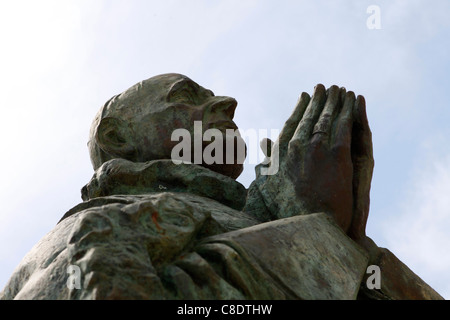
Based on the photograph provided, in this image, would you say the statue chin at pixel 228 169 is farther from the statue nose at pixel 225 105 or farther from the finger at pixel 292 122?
the finger at pixel 292 122

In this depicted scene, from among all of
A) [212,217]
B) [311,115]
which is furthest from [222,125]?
[212,217]

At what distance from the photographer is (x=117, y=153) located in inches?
294

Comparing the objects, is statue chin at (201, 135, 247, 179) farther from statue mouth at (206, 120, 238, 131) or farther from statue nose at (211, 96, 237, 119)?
statue nose at (211, 96, 237, 119)

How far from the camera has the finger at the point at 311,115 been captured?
21.5 feet

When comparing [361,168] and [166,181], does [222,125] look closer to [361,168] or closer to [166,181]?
[166,181]

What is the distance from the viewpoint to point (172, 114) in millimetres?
7371

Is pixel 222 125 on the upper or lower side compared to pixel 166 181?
upper

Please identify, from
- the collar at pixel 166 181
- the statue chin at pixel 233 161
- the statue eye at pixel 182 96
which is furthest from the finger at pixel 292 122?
the statue eye at pixel 182 96

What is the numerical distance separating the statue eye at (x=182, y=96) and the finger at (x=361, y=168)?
1405 millimetres

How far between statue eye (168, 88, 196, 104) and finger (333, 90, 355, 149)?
1344mm

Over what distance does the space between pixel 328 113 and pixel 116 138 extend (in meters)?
1.79

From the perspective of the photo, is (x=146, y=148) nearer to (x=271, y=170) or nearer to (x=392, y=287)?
(x=271, y=170)
